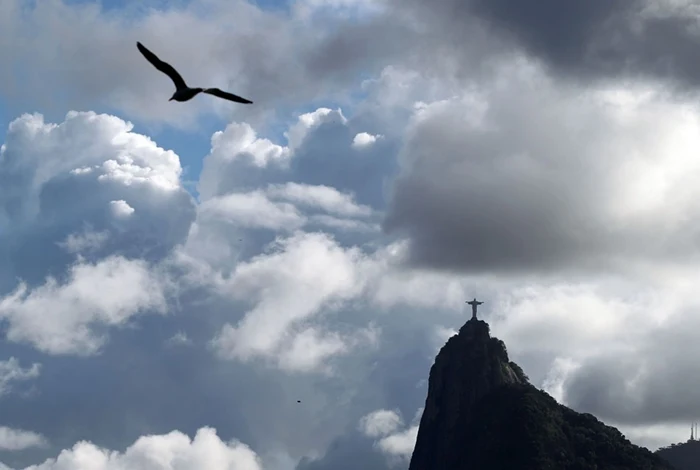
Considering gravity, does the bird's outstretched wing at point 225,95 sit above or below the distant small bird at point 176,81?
below

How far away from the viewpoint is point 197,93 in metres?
63.1

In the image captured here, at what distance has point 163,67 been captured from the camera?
63031mm

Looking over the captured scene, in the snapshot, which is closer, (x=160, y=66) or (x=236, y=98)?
(x=236, y=98)

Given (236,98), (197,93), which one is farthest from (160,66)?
(236,98)

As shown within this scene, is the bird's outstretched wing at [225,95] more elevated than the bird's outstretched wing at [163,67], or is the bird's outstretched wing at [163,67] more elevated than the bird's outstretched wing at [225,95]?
the bird's outstretched wing at [163,67]

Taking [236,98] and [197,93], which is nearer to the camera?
[236,98]

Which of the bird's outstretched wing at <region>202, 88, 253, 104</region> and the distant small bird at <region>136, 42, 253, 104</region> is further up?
the distant small bird at <region>136, 42, 253, 104</region>

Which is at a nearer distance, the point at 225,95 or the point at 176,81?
the point at 225,95

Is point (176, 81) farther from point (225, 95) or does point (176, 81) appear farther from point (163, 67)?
point (225, 95)

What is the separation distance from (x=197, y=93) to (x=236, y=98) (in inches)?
180

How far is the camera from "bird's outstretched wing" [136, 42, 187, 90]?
62812 millimetres

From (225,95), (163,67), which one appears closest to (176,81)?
(163,67)

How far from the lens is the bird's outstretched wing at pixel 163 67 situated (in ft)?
206

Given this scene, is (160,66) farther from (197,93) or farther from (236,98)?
(236,98)
